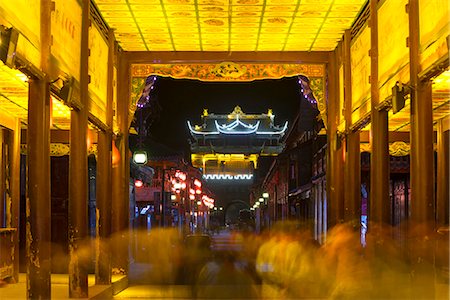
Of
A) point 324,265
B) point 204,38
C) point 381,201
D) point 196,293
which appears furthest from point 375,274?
point 204,38

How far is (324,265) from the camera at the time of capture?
52.5 feet

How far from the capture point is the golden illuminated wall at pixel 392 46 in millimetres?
10273

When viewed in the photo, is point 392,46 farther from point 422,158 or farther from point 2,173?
point 2,173

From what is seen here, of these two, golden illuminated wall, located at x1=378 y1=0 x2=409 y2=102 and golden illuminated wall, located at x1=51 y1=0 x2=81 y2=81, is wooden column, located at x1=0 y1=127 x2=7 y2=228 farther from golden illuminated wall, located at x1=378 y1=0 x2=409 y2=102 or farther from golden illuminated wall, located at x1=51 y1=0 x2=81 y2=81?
golden illuminated wall, located at x1=378 y1=0 x2=409 y2=102

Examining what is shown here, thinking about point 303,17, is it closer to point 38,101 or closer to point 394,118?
point 394,118

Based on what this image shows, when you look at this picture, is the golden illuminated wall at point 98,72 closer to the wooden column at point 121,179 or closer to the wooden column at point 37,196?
the wooden column at point 121,179

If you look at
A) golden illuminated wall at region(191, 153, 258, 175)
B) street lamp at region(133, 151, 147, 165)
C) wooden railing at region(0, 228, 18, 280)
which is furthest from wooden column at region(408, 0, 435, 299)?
golden illuminated wall at region(191, 153, 258, 175)

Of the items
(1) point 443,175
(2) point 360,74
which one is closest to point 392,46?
(2) point 360,74

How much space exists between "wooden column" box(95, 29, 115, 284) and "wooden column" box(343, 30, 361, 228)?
545 centimetres

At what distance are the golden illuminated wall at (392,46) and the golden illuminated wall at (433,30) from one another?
3.02ft

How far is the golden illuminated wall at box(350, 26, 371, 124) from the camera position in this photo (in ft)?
42.7

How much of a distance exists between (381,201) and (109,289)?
6.30 meters

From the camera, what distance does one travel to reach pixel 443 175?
16.5 meters

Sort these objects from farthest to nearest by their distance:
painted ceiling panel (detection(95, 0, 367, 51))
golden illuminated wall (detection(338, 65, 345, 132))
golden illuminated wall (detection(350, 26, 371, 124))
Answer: golden illuminated wall (detection(338, 65, 345, 132))
golden illuminated wall (detection(350, 26, 371, 124))
painted ceiling panel (detection(95, 0, 367, 51))
